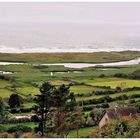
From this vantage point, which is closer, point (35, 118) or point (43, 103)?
point (43, 103)

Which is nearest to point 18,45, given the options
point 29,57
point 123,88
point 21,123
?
point 29,57

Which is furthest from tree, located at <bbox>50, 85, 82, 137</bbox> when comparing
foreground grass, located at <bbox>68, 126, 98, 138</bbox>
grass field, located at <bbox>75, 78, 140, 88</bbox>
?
grass field, located at <bbox>75, 78, 140, 88</bbox>

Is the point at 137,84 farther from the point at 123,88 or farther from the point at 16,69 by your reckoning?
the point at 16,69

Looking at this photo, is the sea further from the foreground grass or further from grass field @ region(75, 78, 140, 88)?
the foreground grass

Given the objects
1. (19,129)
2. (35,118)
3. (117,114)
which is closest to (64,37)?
(35,118)

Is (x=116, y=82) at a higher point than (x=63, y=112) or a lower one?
higher

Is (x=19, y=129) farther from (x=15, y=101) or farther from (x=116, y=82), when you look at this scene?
(x=116, y=82)

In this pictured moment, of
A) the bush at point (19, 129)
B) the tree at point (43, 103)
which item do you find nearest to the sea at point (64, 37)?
the tree at point (43, 103)
